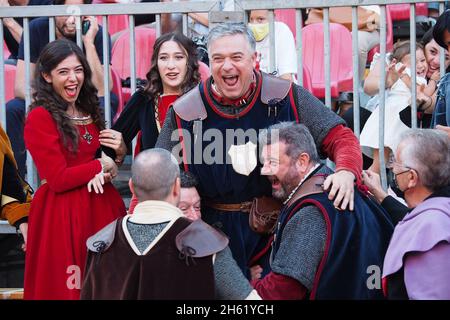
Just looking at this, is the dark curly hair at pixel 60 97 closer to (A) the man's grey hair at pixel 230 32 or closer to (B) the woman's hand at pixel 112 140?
(B) the woman's hand at pixel 112 140

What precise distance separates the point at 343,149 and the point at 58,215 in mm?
1701

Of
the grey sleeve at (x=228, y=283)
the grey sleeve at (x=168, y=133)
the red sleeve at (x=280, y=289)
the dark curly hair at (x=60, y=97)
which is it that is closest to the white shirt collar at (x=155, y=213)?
the grey sleeve at (x=228, y=283)

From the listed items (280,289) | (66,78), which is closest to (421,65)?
(66,78)

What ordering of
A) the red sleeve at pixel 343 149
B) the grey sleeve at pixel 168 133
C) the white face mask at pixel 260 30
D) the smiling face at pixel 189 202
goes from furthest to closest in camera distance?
the white face mask at pixel 260 30
the grey sleeve at pixel 168 133
the smiling face at pixel 189 202
the red sleeve at pixel 343 149

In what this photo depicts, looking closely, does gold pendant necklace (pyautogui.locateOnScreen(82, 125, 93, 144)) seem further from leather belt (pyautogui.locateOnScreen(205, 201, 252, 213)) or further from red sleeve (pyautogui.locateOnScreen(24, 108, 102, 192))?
leather belt (pyautogui.locateOnScreen(205, 201, 252, 213))

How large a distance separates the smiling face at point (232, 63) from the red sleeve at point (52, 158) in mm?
938

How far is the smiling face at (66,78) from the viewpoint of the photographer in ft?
20.4

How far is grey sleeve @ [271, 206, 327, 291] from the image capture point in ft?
16.6

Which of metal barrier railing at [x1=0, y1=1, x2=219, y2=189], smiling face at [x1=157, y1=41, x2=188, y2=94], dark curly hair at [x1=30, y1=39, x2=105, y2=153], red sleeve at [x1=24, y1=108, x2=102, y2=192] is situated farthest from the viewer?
metal barrier railing at [x1=0, y1=1, x2=219, y2=189]

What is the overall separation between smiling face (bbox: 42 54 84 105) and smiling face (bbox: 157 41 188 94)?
50 centimetres

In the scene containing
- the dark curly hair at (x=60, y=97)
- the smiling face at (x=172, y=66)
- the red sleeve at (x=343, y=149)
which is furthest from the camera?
the smiling face at (x=172, y=66)

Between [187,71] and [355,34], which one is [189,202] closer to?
[187,71]

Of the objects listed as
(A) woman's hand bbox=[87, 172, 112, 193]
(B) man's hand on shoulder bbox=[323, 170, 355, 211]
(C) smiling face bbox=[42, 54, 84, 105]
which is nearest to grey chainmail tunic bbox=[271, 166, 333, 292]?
(B) man's hand on shoulder bbox=[323, 170, 355, 211]

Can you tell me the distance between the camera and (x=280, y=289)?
16.6ft
